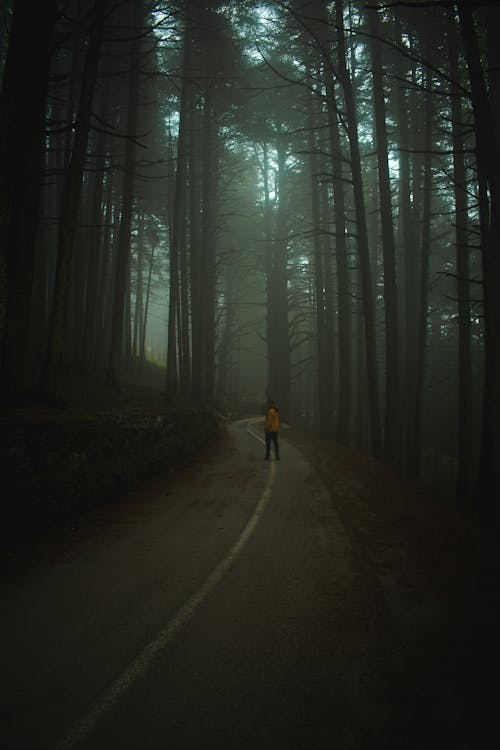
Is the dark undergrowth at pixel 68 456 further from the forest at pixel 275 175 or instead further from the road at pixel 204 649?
the forest at pixel 275 175

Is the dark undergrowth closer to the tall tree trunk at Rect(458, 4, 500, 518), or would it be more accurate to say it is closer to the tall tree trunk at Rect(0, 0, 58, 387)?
the tall tree trunk at Rect(0, 0, 58, 387)

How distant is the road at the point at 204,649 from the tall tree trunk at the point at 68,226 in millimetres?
3870

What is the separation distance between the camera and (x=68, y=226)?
9.18 metres

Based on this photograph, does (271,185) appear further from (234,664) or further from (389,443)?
(234,664)

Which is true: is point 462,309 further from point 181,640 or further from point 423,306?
point 181,640

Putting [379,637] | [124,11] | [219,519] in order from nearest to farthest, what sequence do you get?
[379,637], [219,519], [124,11]

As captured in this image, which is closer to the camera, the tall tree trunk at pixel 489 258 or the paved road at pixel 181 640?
the paved road at pixel 181 640

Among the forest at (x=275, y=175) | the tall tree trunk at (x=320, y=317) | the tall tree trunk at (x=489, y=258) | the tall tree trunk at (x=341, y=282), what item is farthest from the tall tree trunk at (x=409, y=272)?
the tall tree trunk at (x=489, y=258)

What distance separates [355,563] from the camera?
5.18m

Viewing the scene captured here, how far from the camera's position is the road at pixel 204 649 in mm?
2520

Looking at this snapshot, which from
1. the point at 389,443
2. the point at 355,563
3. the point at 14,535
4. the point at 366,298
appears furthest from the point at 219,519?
the point at 366,298

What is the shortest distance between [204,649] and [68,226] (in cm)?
892

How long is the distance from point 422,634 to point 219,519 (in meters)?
3.93

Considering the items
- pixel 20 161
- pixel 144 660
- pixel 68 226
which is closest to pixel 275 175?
pixel 68 226
